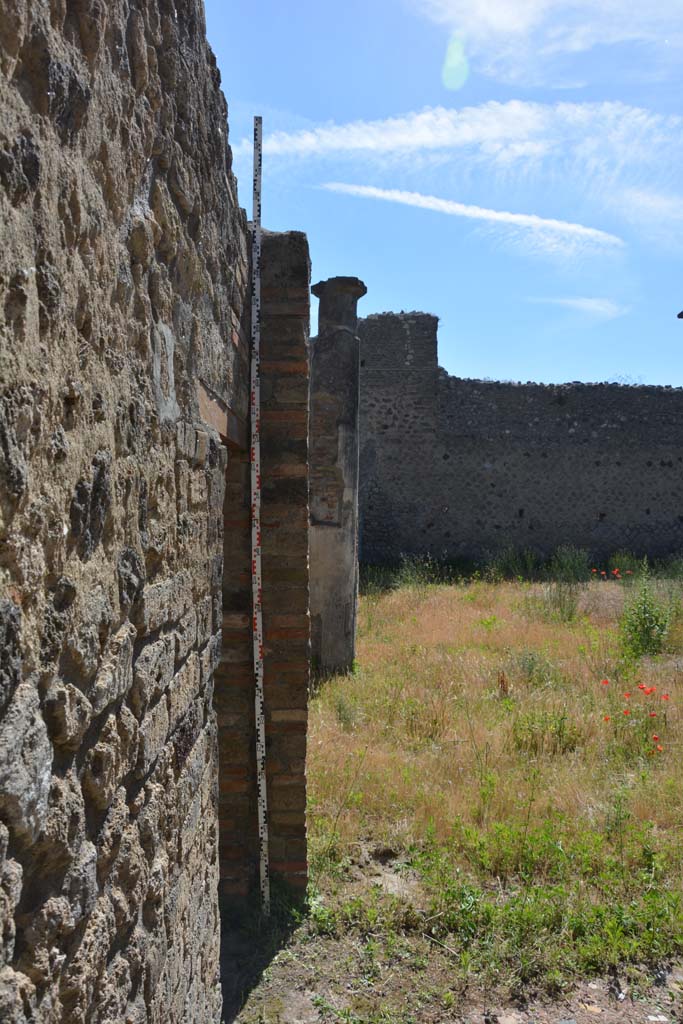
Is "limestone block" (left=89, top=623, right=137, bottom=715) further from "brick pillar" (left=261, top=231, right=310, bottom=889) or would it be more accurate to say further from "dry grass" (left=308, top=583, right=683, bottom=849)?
"dry grass" (left=308, top=583, right=683, bottom=849)

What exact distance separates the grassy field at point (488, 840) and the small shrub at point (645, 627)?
23cm

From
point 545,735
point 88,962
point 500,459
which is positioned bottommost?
point 545,735

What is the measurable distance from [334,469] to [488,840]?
4.30m

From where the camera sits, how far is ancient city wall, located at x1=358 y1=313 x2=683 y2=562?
14.5 meters

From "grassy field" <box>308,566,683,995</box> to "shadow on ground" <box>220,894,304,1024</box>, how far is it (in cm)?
18

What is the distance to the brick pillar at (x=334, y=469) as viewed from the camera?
25.8ft

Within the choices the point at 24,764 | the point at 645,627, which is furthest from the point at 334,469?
the point at 24,764

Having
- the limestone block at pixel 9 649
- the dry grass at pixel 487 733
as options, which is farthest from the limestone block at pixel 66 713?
the dry grass at pixel 487 733

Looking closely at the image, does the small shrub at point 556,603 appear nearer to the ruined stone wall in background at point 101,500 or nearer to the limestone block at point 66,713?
the ruined stone wall in background at point 101,500

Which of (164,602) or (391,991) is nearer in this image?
(164,602)

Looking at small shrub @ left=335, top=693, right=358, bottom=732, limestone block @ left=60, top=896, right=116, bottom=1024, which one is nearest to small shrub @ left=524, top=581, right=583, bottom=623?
small shrub @ left=335, top=693, right=358, bottom=732

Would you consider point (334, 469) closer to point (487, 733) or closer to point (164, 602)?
point (487, 733)

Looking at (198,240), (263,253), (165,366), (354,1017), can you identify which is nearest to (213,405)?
(198,240)

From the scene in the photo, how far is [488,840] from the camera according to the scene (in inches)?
169
